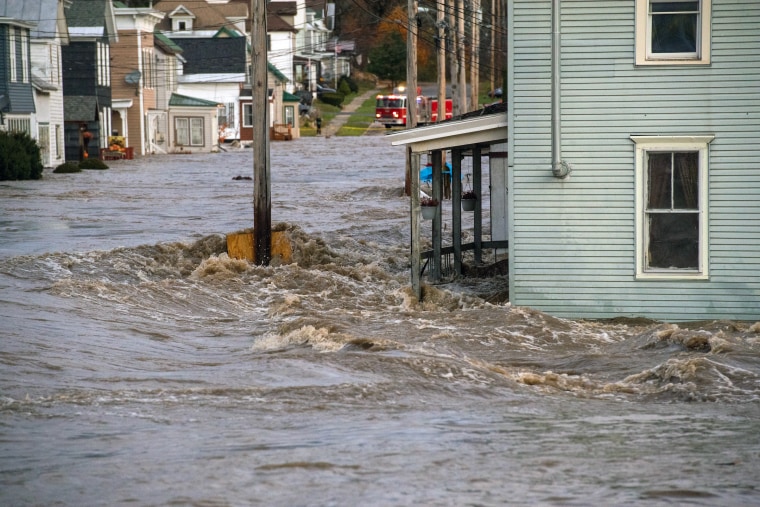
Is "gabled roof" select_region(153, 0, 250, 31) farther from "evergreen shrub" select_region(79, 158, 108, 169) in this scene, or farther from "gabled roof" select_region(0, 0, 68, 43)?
"evergreen shrub" select_region(79, 158, 108, 169)

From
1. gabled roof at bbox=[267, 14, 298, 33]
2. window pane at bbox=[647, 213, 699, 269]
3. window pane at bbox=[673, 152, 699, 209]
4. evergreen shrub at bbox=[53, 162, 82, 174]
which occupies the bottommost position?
window pane at bbox=[647, 213, 699, 269]

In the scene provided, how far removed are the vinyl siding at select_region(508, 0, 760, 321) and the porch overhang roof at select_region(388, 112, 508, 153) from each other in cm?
61

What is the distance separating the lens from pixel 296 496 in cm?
855

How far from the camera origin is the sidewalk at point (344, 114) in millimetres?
91812

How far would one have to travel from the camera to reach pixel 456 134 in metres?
17.2

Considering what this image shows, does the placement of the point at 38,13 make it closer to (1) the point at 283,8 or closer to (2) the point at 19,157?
(2) the point at 19,157

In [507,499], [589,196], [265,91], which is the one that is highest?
[265,91]

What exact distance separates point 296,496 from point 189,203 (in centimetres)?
2866

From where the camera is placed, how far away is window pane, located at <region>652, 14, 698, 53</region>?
1616cm

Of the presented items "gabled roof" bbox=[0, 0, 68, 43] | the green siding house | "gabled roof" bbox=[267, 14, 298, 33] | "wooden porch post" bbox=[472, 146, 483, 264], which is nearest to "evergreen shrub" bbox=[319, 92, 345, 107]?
"gabled roof" bbox=[267, 14, 298, 33]

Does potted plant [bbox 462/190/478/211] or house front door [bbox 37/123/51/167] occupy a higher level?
house front door [bbox 37/123/51/167]

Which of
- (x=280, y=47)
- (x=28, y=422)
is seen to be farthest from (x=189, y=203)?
(x=280, y=47)

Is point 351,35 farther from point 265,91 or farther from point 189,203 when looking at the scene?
point 265,91

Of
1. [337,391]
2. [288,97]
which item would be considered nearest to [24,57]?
[337,391]
